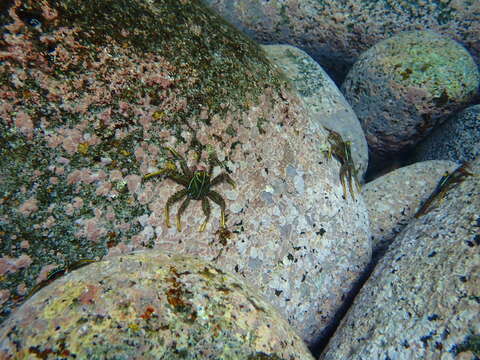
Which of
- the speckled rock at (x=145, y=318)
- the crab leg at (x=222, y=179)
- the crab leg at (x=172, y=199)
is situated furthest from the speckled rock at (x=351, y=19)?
the speckled rock at (x=145, y=318)

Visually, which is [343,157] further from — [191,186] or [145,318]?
[145,318]

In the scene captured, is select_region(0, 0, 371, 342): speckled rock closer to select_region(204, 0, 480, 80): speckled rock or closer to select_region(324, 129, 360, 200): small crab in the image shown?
select_region(324, 129, 360, 200): small crab

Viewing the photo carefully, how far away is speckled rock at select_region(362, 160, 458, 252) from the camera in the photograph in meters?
3.49

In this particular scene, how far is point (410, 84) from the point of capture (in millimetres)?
4117

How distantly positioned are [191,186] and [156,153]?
0.34 m

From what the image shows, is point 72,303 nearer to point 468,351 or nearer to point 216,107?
point 216,107

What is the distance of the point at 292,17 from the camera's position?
4.84m

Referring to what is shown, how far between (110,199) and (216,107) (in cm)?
107

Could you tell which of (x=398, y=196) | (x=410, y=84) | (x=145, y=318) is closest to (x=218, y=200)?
(x=145, y=318)

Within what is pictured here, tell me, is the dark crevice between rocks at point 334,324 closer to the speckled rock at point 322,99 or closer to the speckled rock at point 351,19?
the speckled rock at point 322,99

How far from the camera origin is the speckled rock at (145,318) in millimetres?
1375

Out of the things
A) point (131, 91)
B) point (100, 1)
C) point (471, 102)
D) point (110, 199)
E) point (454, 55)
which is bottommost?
point (110, 199)

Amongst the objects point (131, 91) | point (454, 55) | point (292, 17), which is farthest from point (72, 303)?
point (454, 55)

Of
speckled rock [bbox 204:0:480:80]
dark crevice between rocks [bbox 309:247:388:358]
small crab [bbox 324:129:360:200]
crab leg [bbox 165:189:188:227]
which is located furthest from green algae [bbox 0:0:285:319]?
speckled rock [bbox 204:0:480:80]
